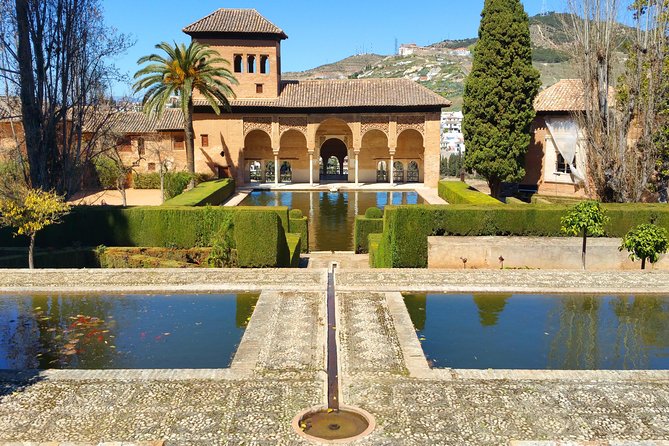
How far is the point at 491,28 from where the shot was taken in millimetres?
25438

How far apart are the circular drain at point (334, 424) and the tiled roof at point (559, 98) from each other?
2239cm

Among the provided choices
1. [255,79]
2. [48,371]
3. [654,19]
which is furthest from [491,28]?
[48,371]

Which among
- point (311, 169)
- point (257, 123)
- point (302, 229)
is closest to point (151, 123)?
point (257, 123)

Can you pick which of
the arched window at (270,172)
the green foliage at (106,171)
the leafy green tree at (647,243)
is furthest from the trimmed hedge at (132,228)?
the arched window at (270,172)

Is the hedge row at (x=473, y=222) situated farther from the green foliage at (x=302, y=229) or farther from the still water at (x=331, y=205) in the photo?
the still water at (x=331, y=205)

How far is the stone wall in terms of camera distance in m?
15.0

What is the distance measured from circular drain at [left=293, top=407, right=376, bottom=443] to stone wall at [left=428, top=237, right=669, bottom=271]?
27.4 ft

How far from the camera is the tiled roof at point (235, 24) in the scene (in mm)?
34859

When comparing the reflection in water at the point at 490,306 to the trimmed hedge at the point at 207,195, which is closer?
the reflection in water at the point at 490,306

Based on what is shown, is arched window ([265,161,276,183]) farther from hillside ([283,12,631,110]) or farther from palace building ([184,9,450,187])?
hillside ([283,12,631,110])

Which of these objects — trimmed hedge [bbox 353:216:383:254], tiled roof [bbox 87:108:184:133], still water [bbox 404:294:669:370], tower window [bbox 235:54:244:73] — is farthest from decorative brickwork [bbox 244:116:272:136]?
still water [bbox 404:294:669:370]

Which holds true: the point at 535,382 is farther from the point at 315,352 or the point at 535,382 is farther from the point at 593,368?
the point at 315,352

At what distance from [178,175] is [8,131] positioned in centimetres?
1299

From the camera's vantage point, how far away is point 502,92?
25.7m
